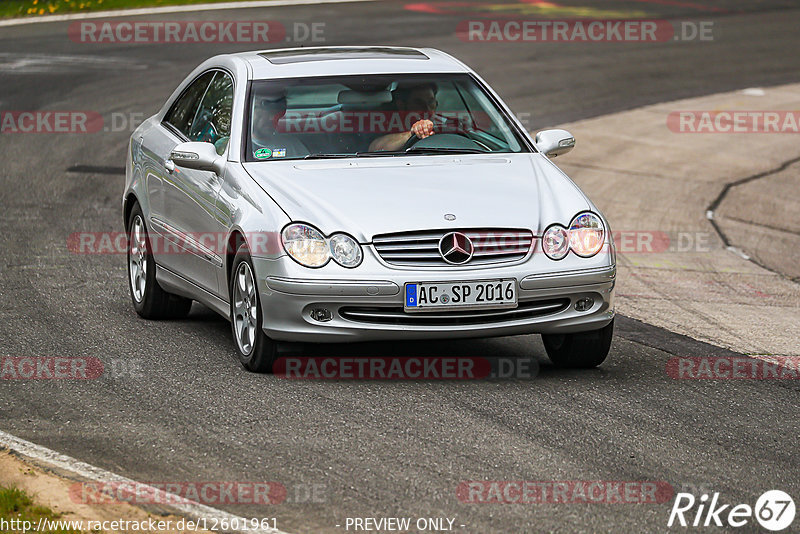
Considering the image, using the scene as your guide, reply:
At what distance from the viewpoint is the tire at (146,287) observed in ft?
29.7

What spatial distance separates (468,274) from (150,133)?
332cm

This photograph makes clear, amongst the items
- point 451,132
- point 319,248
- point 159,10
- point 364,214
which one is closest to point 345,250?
point 319,248

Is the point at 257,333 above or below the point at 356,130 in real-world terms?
below

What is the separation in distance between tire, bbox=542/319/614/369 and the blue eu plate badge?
110 centimetres

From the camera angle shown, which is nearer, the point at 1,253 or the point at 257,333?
the point at 257,333

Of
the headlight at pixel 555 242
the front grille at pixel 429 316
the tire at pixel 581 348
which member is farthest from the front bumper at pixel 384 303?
the tire at pixel 581 348

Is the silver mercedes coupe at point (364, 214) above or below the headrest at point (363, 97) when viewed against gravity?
below

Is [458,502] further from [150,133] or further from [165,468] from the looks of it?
[150,133]

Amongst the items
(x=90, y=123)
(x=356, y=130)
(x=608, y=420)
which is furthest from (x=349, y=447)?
(x=90, y=123)

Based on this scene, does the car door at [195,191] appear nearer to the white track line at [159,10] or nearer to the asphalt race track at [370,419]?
the asphalt race track at [370,419]

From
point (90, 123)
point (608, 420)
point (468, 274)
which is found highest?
point (468, 274)

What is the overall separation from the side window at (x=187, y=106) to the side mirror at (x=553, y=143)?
219cm

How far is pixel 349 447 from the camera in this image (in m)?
6.08

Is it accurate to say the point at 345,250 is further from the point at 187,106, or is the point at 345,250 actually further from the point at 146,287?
the point at 187,106
